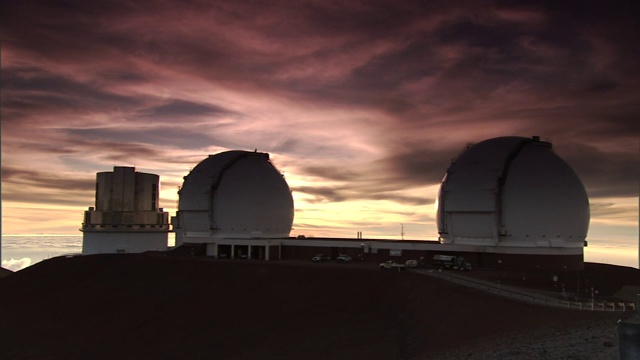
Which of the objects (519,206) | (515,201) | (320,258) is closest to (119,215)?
(320,258)

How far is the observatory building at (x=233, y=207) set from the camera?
5241 cm

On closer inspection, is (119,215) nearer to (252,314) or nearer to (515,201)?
(252,314)

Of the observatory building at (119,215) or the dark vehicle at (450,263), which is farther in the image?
the observatory building at (119,215)

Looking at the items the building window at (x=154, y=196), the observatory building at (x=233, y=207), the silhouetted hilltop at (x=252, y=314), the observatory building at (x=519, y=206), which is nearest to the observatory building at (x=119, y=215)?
the building window at (x=154, y=196)

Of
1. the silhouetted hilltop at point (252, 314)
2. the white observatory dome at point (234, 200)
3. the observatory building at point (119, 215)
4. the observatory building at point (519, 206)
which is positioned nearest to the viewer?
the silhouetted hilltop at point (252, 314)

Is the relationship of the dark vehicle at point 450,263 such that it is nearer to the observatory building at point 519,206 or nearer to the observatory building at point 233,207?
the observatory building at point 519,206

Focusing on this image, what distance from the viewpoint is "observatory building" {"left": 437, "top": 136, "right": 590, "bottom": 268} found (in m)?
42.1

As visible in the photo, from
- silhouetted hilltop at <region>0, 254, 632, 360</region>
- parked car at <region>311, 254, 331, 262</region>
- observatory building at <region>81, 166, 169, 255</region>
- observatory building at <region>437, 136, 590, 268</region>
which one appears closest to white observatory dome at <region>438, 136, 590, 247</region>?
observatory building at <region>437, 136, 590, 268</region>

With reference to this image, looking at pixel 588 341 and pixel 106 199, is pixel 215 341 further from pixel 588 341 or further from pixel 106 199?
pixel 106 199

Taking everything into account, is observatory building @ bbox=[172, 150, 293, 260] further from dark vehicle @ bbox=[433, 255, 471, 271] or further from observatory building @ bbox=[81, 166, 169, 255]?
dark vehicle @ bbox=[433, 255, 471, 271]

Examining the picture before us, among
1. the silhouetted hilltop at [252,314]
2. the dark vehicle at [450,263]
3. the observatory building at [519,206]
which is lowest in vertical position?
the silhouetted hilltop at [252,314]

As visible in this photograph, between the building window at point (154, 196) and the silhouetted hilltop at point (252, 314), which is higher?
the building window at point (154, 196)

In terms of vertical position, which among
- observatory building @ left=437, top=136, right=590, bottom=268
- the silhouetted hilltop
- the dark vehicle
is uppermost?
observatory building @ left=437, top=136, right=590, bottom=268

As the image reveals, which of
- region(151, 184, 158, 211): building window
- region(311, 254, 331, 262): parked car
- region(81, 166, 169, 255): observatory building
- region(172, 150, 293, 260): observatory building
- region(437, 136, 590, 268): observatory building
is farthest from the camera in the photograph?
region(151, 184, 158, 211): building window
